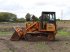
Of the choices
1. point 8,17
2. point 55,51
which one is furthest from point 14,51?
point 8,17

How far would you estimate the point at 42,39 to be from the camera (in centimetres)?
2734

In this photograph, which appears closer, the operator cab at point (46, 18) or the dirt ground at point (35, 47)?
the dirt ground at point (35, 47)

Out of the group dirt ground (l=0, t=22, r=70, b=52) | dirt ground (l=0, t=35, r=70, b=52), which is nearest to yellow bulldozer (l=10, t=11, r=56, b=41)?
dirt ground (l=0, t=22, r=70, b=52)

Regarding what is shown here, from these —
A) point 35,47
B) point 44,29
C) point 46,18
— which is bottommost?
point 35,47

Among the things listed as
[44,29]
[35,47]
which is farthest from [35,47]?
[44,29]

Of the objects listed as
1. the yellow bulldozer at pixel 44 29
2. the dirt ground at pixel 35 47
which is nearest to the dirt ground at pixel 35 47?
the dirt ground at pixel 35 47

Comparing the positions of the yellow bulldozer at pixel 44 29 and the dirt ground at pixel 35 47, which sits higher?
the yellow bulldozer at pixel 44 29

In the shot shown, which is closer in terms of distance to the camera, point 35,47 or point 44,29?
point 35,47

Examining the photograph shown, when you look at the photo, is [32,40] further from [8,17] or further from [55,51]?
[8,17]

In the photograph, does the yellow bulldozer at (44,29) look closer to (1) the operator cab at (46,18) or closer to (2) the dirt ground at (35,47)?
(1) the operator cab at (46,18)

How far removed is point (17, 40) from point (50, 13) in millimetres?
3915

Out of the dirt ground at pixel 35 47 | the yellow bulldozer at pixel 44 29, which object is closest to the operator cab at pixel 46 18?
the yellow bulldozer at pixel 44 29

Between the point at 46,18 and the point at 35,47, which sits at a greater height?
the point at 46,18

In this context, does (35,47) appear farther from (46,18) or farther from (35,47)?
(46,18)
